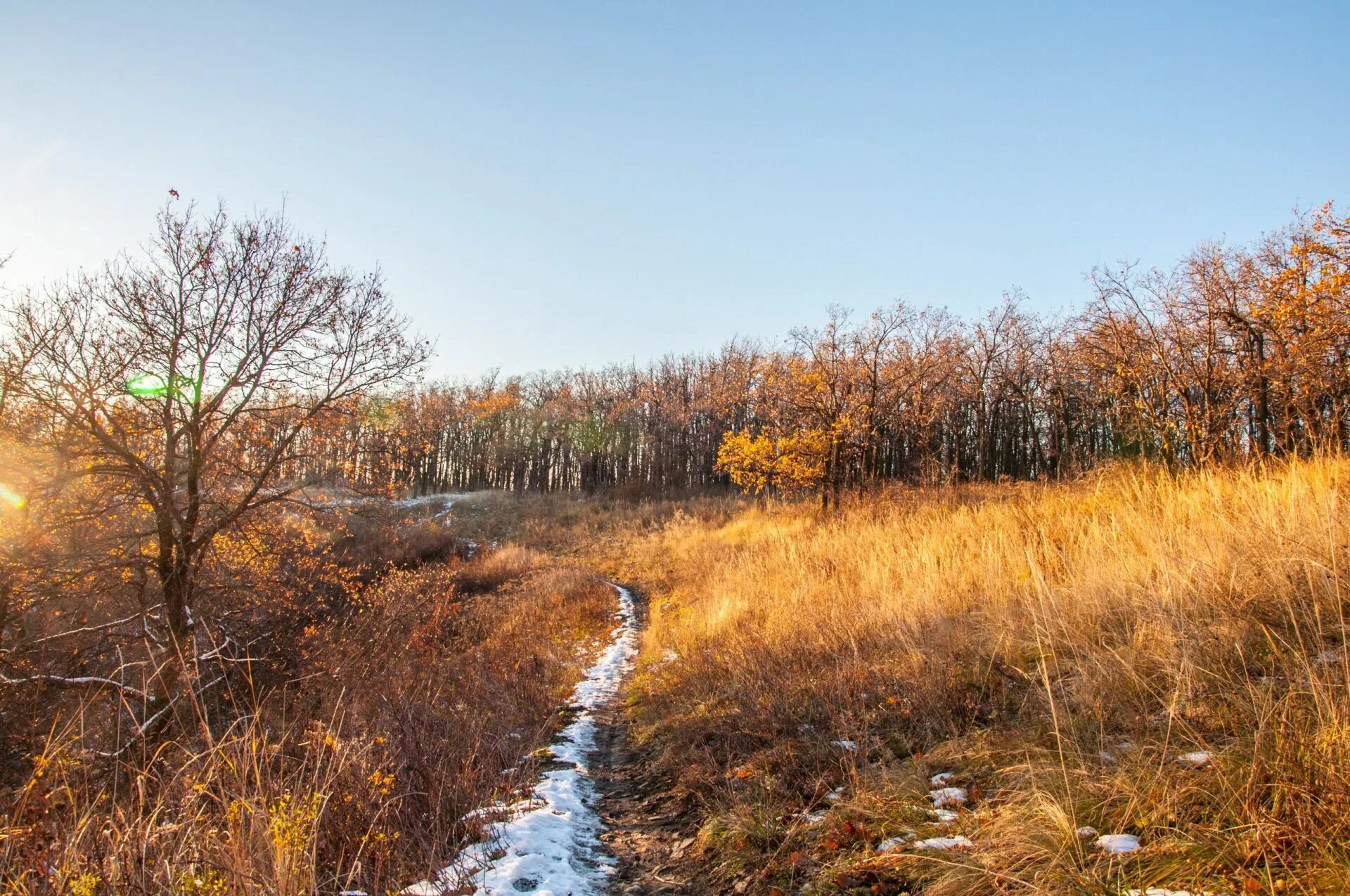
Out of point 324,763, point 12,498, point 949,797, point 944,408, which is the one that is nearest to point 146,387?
point 12,498

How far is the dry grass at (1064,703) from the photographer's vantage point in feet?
7.81

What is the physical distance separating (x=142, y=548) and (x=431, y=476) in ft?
198

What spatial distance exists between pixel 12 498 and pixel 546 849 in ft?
28.9

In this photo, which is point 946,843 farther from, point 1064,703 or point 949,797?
point 1064,703

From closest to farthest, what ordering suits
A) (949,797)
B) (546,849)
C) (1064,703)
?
(949,797) < (1064,703) < (546,849)

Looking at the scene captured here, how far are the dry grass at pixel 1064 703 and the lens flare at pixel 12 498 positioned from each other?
808cm

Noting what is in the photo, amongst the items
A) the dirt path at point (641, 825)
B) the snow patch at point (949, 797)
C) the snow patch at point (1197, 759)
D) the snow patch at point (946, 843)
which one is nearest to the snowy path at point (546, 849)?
the dirt path at point (641, 825)

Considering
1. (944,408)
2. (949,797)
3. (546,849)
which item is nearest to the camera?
(949,797)

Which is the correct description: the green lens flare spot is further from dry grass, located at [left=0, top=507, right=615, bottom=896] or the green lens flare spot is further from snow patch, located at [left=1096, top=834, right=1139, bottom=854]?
snow patch, located at [left=1096, top=834, right=1139, bottom=854]

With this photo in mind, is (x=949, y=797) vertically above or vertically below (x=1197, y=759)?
below

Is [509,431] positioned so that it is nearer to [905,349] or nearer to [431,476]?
[431,476]

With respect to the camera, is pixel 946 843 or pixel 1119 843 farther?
pixel 946 843

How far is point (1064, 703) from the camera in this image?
139 inches

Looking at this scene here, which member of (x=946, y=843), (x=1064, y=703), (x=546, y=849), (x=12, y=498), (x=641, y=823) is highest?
(x=12, y=498)
